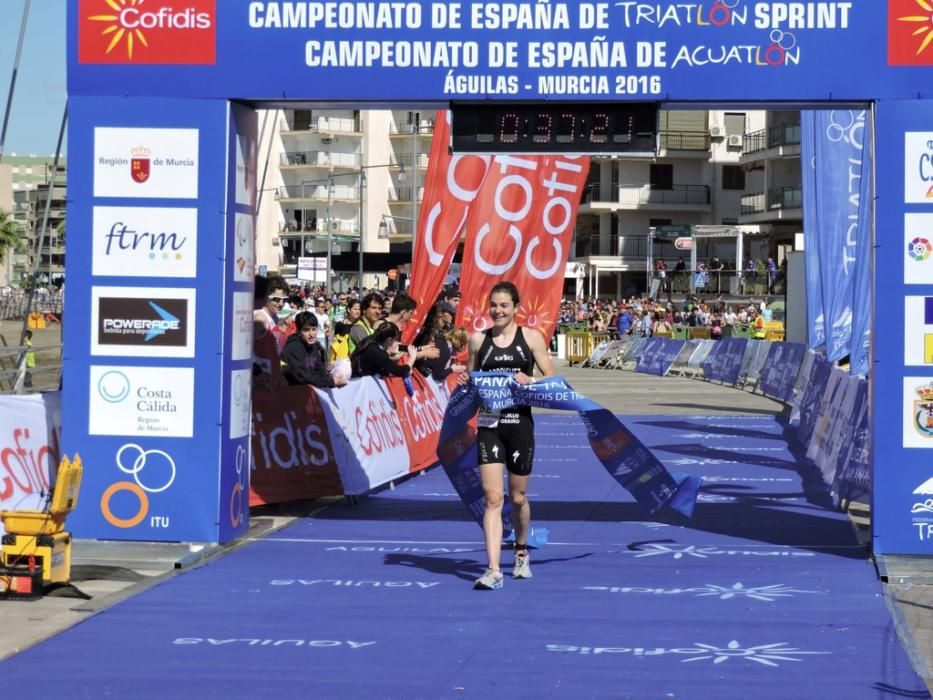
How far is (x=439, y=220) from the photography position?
18.0 metres

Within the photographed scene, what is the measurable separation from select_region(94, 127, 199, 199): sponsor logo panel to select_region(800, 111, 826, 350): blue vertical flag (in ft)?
31.6

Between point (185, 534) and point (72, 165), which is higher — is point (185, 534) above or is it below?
below

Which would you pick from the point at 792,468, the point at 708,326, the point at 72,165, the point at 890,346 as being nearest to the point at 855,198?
the point at 792,468

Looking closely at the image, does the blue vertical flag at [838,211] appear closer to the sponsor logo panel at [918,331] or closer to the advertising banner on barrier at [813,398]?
the advertising banner on barrier at [813,398]

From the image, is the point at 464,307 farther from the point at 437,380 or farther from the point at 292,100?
the point at 292,100

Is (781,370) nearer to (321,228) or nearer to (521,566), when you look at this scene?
(521,566)

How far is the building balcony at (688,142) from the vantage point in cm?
7744

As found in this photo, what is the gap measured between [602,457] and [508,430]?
1224 millimetres

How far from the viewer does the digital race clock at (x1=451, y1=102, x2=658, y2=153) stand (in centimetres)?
1061

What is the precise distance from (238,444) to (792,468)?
787 centimetres

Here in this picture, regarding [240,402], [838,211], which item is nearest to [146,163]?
[240,402]

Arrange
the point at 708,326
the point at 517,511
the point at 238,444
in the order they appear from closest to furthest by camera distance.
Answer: the point at 517,511
the point at 238,444
the point at 708,326

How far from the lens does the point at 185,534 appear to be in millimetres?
10781

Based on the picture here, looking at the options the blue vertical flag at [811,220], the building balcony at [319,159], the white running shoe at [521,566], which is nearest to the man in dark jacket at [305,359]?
the white running shoe at [521,566]
